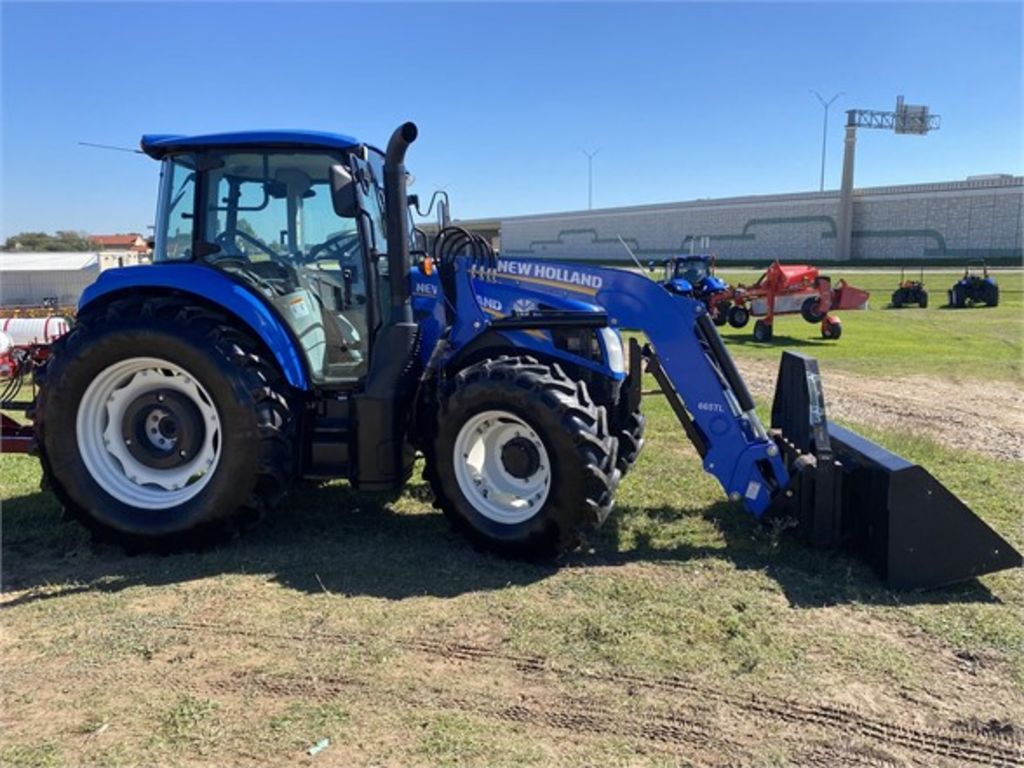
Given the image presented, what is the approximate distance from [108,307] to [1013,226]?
195ft

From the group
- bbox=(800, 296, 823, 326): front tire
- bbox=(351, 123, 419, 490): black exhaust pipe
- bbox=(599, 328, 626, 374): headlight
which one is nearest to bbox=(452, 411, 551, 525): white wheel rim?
bbox=(351, 123, 419, 490): black exhaust pipe

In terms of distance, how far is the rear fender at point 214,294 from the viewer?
14.7ft

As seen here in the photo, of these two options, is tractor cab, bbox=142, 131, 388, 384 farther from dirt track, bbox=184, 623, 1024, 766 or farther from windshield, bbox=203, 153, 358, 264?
dirt track, bbox=184, 623, 1024, 766

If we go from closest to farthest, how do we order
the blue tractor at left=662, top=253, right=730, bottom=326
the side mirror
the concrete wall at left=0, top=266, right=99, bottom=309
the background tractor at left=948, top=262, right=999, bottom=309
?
the side mirror → the blue tractor at left=662, top=253, right=730, bottom=326 → the background tractor at left=948, top=262, right=999, bottom=309 → the concrete wall at left=0, top=266, right=99, bottom=309

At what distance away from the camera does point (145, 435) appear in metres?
4.69

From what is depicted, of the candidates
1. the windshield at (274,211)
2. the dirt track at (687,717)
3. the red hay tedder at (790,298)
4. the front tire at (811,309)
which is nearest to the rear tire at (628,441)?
the dirt track at (687,717)

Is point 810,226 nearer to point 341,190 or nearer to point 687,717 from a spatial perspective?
point 341,190

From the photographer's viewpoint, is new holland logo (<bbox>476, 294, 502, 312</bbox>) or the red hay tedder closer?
new holland logo (<bbox>476, 294, 502, 312</bbox>)

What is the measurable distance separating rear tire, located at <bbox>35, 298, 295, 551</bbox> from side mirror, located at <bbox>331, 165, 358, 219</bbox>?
3.19ft

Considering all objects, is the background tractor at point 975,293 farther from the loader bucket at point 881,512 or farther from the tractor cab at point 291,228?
the tractor cab at point 291,228

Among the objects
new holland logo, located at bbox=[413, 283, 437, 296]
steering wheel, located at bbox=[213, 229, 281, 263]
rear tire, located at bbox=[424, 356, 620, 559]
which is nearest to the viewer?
rear tire, located at bbox=[424, 356, 620, 559]

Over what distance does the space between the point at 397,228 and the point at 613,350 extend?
4.96ft

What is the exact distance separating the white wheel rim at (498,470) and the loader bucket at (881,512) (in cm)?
139

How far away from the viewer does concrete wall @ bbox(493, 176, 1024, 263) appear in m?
52.6
